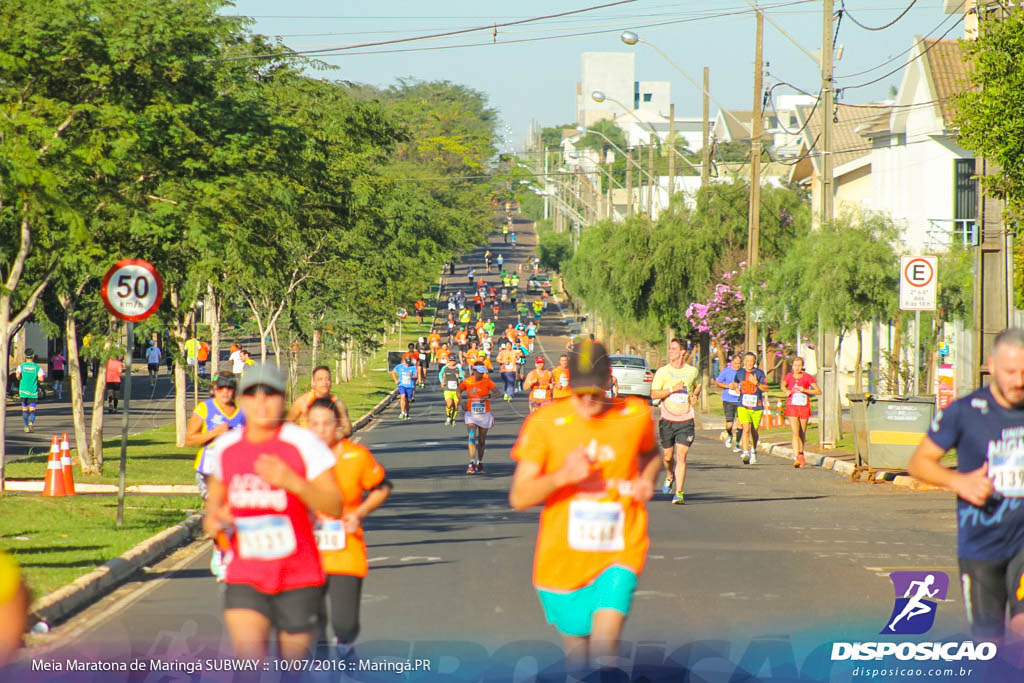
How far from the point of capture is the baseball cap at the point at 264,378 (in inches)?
254

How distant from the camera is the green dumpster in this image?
21.2 meters

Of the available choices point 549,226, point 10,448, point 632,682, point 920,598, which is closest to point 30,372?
point 10,448

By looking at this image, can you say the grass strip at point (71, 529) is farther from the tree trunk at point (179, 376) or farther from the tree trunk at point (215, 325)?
the tree trunk at point (215, 325)

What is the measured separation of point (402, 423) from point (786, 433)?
9.87 meters

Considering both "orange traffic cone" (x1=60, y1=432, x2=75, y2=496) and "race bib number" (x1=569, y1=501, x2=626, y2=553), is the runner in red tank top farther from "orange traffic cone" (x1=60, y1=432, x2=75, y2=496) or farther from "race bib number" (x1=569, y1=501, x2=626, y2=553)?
"orange traffic cone" (x1=60, y1=432, x2=75, y2=496)

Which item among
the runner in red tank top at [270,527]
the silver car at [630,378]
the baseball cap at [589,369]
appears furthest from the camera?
the silver car at [630,378]

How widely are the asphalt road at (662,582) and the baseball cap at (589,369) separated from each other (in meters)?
2.46

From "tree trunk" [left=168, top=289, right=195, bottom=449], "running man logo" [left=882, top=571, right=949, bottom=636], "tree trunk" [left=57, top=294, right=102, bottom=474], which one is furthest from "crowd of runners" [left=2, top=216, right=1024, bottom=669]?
"tree trunk" [left=168, top=289, right=195, bottom=449]

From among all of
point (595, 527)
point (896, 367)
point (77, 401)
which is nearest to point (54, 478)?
point (77, 401)

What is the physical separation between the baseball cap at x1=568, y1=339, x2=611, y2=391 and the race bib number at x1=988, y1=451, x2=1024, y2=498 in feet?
6.09

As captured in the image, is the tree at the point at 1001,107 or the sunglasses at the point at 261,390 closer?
the sunglasses at the point at 261,390

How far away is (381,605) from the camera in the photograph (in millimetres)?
10773

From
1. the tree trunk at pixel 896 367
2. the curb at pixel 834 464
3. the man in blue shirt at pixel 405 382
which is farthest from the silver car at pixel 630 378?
the tree trunk at pixel 896 367

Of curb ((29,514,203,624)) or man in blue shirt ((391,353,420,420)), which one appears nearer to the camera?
curb ((29,514,203,624))
